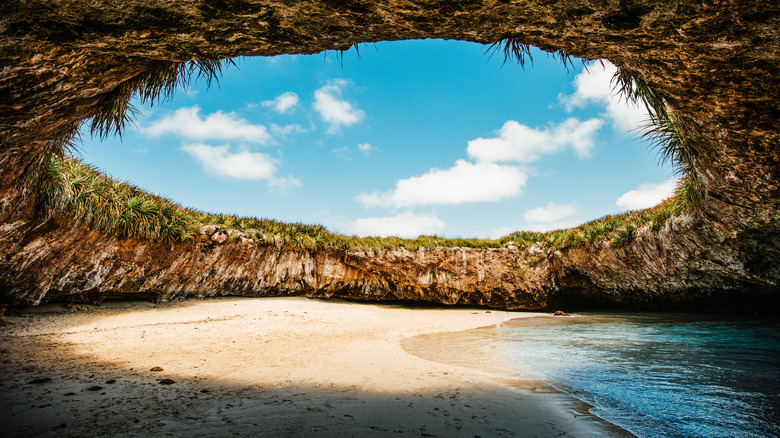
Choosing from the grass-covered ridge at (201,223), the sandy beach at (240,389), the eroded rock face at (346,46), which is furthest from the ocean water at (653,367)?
the grass-covered ridge at (201,223)

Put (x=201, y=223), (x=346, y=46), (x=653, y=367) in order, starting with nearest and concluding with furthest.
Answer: (x=346, y=46) < (x=653, y=367) < (x=201, y=223)

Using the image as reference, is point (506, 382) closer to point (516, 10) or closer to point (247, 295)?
point (516, 10)

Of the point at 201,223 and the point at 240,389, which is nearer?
the point at 240,389

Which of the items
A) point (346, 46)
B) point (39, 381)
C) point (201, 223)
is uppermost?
point (346, 46)

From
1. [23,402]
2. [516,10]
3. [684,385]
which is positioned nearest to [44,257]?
[23,402]

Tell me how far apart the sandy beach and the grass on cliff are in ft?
7.15

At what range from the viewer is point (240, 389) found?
301 centimetres

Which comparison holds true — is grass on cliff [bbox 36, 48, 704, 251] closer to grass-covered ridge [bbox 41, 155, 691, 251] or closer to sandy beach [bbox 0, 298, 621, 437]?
grass-covered ridge [bbox 41, 155, 691, 251]

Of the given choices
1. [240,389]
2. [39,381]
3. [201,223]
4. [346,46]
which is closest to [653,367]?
[240,389]

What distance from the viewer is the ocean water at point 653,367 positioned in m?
2.66

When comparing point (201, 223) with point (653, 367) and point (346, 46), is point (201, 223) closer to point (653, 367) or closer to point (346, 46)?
point (346, 46)

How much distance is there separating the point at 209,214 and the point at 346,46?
8.29 meters

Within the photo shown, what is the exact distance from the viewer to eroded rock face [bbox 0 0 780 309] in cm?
236

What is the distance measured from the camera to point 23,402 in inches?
99.0
